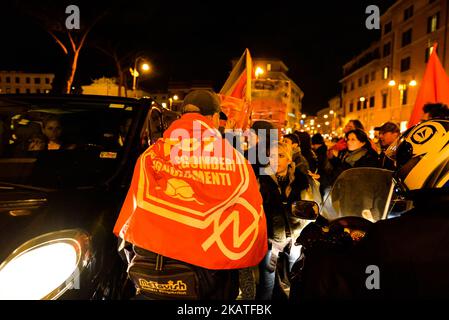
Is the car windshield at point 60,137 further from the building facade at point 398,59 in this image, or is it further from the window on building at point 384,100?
the window on building at point 384,100

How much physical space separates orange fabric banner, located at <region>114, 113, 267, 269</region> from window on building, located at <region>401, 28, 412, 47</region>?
43.3 metres

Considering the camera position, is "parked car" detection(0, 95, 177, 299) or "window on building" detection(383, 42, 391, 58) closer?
"parked car" detection(0, 95, 177, 299)

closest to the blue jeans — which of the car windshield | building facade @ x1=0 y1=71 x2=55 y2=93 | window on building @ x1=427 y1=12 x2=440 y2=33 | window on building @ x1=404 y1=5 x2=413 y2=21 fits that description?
the car windshield

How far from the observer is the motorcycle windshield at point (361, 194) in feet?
9.08

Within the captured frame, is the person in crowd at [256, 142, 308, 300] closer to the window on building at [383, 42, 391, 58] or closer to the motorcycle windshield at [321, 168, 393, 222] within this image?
the motorcycle windshield at [321, 168, 393, 222]

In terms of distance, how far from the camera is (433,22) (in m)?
33.8

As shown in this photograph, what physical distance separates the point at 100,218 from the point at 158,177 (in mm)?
508

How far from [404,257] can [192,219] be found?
999mm

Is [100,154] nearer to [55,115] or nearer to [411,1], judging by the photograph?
[55,115]

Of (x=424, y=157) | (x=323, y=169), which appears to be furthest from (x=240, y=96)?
(x=424, y=157)

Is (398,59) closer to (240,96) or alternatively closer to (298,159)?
(240,96)

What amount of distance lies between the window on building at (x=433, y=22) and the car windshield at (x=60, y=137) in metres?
36.7

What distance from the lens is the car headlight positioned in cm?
182
